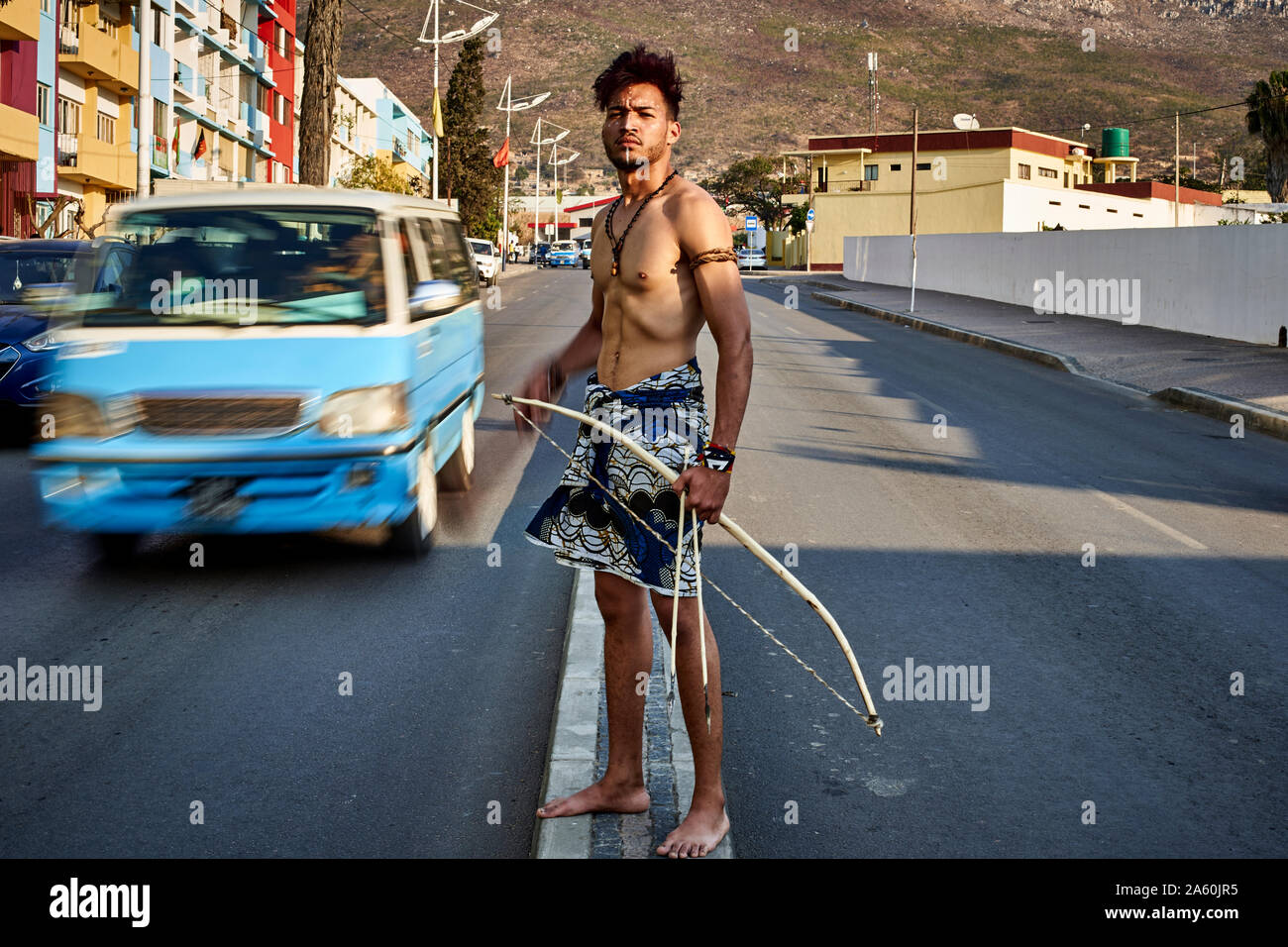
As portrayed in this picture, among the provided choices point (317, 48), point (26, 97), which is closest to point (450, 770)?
point (317, 48)

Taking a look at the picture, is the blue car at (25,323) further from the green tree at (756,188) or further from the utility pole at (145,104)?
the green tree at (756,188)

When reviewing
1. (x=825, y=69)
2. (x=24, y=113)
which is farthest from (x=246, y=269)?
(x=825, y=69)

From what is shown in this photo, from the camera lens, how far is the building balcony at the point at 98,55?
131 ft

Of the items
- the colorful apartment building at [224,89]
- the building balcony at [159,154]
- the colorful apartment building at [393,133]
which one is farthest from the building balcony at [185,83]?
the colorful apartment building at [393,133]

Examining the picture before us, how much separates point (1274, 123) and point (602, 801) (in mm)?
69395

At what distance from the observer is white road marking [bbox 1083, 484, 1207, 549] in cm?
810

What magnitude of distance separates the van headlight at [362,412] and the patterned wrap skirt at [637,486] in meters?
3.20

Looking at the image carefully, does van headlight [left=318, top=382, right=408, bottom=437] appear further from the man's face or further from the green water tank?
the green water tank

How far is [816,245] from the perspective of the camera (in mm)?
75062

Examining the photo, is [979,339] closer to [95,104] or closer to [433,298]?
[433,298]

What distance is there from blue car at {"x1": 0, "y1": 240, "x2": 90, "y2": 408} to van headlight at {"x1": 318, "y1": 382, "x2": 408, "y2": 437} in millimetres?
4974

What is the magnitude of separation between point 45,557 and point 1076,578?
5454mm

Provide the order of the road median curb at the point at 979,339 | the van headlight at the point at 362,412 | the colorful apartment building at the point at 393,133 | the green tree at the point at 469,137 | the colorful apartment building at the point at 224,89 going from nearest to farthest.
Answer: the van headlight at the point at 362,412 < the road median curb at the point at 979,339 < the colorful apartment building at the point at 224,89 < the green tree at the point at 469,137 < the colorful apartment building at the point at 393,133

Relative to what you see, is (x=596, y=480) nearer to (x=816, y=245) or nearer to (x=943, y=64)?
(x=816, y=245)
